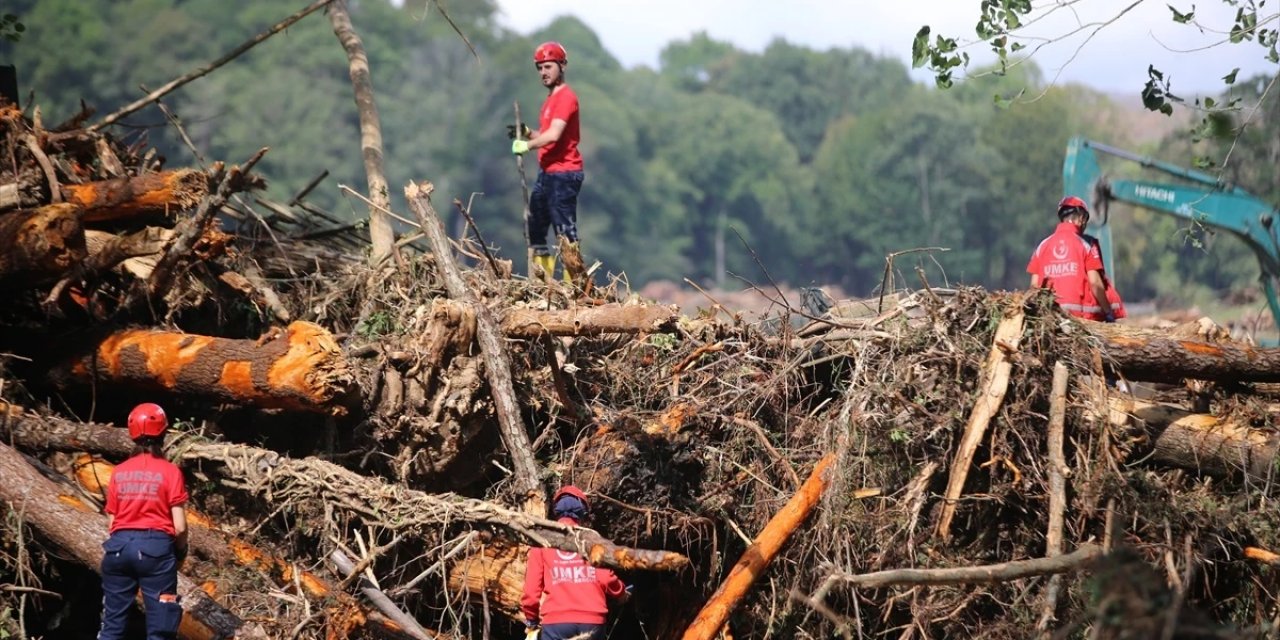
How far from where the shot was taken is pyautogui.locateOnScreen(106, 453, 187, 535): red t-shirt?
22.3ft

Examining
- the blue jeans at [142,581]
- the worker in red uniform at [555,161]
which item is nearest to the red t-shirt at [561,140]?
the worker in red uniform at [555,161]

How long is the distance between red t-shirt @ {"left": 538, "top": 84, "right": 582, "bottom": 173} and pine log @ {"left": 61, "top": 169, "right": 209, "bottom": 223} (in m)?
2.66

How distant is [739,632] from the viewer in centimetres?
803

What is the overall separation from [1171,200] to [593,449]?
9.33 m

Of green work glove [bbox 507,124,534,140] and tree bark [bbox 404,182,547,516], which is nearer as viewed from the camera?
tree bark [bbox 404,182,547,516]

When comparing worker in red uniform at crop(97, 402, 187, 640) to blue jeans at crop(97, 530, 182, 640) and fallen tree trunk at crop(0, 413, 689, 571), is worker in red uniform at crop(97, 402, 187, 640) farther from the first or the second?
fallen tree trunk at crop(0, 413, 689, 571)

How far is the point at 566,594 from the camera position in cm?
711

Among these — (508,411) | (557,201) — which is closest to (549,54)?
(557,201)

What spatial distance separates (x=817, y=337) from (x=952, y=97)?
297 feet

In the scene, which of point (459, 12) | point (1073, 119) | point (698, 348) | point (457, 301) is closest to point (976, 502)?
point (698, 348)

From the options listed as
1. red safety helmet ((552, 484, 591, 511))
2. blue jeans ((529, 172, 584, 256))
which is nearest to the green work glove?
blue jeans ((529, 172, 584, 256))

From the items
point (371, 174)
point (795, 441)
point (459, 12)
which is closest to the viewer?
point (795, 441)

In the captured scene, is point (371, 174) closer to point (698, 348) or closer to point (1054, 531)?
point (698, 348)

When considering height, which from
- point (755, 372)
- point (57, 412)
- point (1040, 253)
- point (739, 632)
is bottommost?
point (739, 632)
